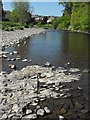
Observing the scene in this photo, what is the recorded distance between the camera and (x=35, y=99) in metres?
10.6

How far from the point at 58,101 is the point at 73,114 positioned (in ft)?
4.23

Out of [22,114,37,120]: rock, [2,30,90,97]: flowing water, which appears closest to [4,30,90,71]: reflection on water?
[2,30,90,97]: flowing water

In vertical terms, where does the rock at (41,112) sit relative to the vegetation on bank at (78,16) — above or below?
below

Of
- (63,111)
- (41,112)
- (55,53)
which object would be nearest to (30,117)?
(41,112)

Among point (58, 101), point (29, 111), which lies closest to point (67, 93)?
point (58, 101)

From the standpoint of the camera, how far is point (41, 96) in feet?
35.9

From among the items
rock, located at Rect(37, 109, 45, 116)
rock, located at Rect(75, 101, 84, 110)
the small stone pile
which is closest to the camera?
rock, located at Rect(37, 109, 45, 116)

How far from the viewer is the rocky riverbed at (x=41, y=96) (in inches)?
368

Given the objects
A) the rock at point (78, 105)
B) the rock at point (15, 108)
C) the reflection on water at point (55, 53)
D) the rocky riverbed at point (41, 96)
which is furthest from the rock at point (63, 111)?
the reflection on water at point (55, 53)

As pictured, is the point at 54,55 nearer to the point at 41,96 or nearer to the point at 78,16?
the point at 41,96

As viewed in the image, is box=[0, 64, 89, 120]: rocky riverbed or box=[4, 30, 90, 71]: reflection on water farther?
box=[4, 30, 90, 71]: reflection on water

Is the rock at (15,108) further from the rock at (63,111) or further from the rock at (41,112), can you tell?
the rock at (63,111)

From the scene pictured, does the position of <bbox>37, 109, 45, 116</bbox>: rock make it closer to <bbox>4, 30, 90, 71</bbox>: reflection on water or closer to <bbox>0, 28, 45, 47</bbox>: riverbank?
<bbox>4, 30, 90, 71</bbox>: reflection on water

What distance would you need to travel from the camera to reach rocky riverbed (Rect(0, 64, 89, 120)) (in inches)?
368
